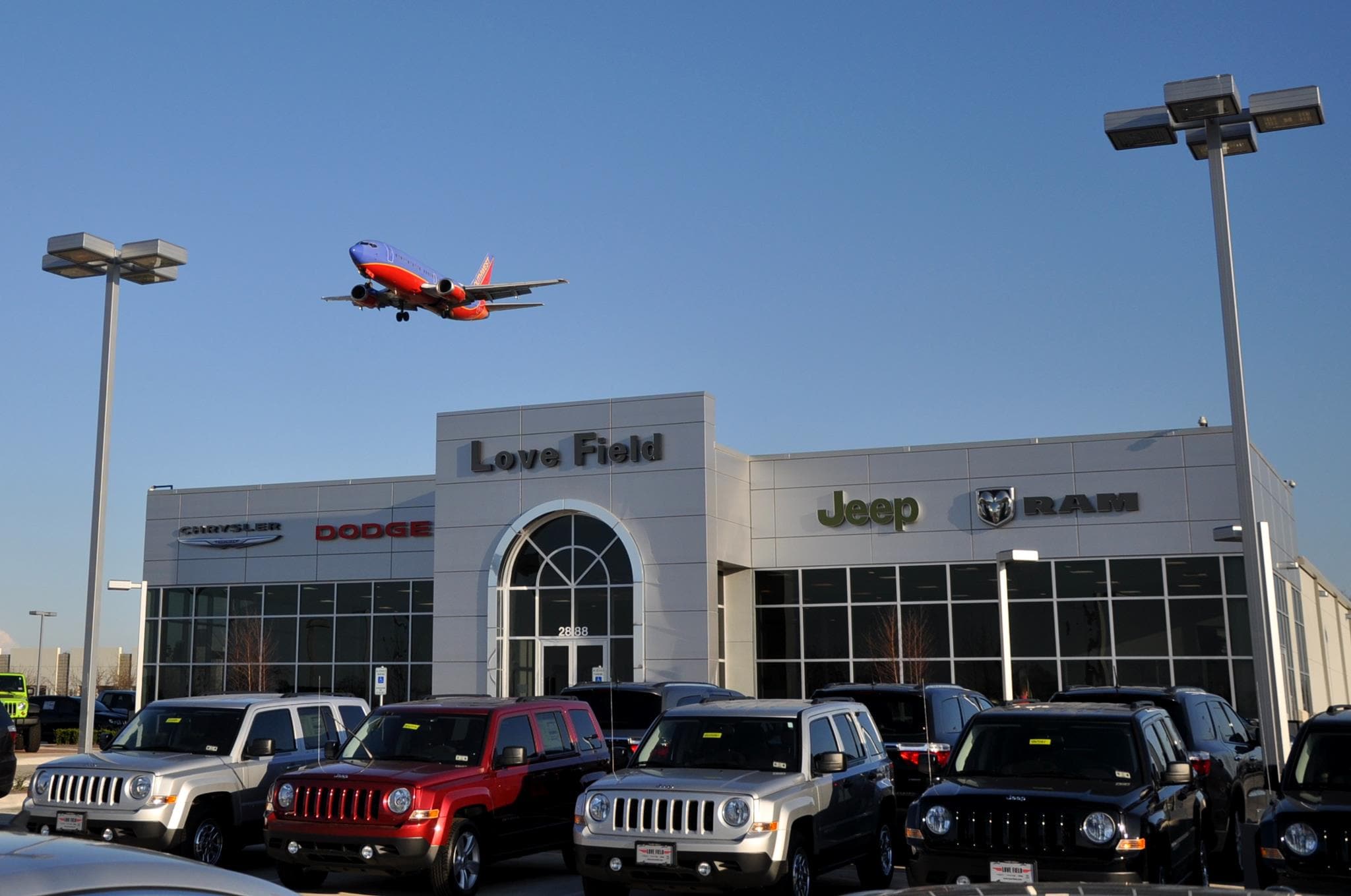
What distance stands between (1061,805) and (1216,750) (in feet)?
17.8

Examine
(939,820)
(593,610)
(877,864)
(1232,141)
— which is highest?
(1232,141)

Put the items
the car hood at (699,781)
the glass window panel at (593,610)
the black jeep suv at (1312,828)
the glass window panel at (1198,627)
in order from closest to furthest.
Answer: the black jeep suv at (1312,828) → the car hood at (699,781) → the glass window panel at (1198,627) → the glass window panel at (593,610)

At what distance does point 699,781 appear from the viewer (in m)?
11.8

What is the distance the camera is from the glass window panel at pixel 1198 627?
34062mm

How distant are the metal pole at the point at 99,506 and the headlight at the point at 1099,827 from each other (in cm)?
1531

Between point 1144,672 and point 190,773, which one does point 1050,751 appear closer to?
point 190,773

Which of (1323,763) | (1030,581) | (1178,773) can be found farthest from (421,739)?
(1030,581)

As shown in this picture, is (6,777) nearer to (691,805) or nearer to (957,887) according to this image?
(691,805)

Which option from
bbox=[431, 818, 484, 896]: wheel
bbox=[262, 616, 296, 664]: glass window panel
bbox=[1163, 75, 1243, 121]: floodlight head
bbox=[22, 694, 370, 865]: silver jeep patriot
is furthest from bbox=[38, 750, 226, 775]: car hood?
bbox=[262, 616, 296, 664]: glass window panel

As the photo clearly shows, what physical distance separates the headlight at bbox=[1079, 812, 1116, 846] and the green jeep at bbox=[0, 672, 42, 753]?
1022 inches

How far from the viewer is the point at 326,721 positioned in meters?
16.2

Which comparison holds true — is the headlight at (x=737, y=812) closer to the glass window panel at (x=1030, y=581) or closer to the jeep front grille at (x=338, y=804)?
the jeep front grille at (x=338, y=804)

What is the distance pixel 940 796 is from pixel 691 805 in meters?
2.00

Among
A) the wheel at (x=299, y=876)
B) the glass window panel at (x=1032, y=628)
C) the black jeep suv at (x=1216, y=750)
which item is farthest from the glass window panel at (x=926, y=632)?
the wheel at (x=299, y=876)
